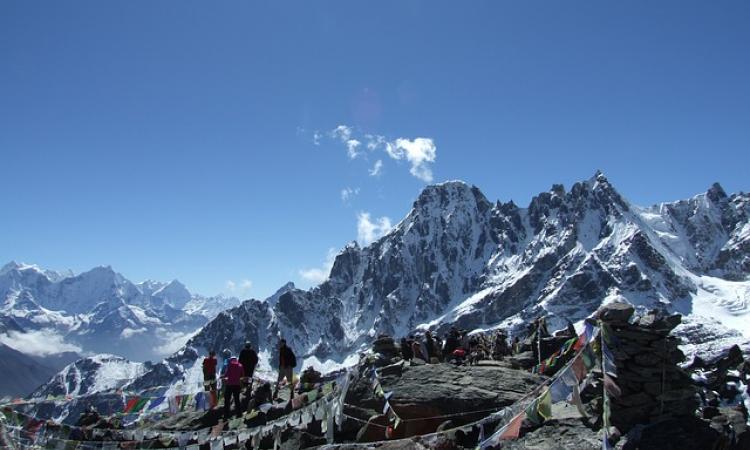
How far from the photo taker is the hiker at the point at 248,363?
1056 inches

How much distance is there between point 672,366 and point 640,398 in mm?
1101

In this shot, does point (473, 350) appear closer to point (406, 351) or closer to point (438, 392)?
point (406, 351)

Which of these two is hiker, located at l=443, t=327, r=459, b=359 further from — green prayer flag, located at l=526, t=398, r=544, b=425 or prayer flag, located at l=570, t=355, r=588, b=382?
prayer flag, located at l=570, t=355, r=588, b=382

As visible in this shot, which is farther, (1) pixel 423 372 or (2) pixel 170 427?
(2) pixel 170 427

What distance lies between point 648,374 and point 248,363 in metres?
18.0

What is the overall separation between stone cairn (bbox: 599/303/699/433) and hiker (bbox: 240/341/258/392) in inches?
661

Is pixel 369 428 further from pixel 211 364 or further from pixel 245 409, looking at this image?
pixel 211 364

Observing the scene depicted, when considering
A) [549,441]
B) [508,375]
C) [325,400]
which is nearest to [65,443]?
[325,400]

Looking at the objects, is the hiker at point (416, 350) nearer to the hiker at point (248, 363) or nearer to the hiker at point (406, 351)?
the hiker at point (406, 351)

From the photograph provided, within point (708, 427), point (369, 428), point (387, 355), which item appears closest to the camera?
point (708, 427)

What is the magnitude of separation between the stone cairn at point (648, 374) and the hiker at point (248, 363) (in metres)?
16.8

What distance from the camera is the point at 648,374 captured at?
14.6 metres

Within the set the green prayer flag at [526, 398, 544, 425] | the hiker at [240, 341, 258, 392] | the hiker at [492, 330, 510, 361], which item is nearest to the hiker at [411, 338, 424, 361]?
the hiker at [492, 330, 510, 361]

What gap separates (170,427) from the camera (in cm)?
2772
